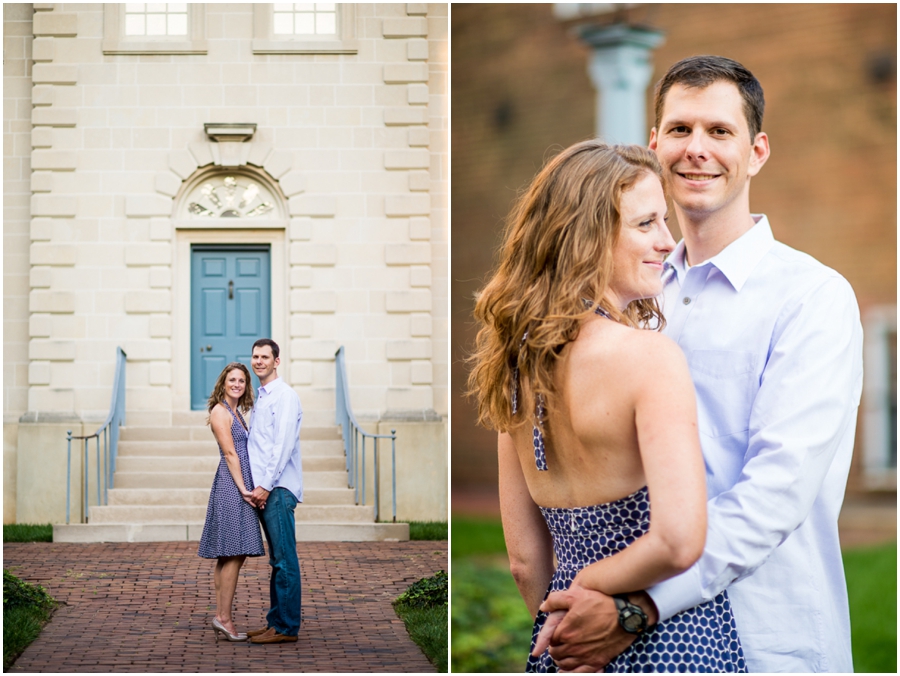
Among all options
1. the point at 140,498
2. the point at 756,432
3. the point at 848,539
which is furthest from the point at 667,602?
the point at 848,539

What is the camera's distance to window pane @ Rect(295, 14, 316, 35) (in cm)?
859

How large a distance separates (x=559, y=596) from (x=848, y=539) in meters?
7.45

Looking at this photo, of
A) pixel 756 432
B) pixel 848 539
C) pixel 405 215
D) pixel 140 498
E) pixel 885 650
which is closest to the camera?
pixel 756 432

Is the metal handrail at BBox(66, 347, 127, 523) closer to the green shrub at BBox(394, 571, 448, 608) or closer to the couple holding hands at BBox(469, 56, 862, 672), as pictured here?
the green shrub at BBox(394, 571, 448, 608)

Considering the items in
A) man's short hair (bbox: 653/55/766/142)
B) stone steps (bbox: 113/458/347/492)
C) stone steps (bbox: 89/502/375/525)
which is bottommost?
Result: stone steps (bbox: 89/502/375/525)

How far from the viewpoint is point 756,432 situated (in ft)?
7.15

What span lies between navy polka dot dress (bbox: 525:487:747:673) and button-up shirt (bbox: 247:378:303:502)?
305 cm

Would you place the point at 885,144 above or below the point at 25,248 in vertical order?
above

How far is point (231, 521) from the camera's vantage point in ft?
16.5

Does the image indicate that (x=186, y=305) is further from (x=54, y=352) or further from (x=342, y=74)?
(x=342, y=74)

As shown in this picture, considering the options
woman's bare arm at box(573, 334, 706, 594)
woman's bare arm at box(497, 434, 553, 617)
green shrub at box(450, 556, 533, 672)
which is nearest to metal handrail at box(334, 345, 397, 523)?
green shrub at box(450, 556, 533, 672)

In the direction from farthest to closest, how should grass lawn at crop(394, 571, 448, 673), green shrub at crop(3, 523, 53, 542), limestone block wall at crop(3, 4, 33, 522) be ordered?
limestone block wall at crop(3, 4, 33, 522)
green shrub at crop(3, 523, 53, 542)
grass lawn at crop(394, 571, 448, 673)

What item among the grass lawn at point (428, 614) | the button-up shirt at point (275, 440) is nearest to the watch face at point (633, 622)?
the grass lawn at point (428, 614)

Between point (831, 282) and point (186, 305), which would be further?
point (186, 305)
